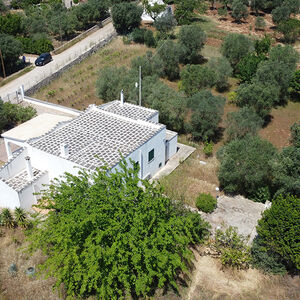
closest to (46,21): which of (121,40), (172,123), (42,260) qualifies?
(121,40)

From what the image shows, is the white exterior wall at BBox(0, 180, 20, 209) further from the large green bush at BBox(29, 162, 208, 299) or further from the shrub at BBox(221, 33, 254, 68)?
the shrub at BBox(221, 33, 254, 68)

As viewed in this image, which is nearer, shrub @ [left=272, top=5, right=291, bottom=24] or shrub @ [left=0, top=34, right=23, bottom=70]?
shrub @ [left=0, top=34, right=23, bottom=70]

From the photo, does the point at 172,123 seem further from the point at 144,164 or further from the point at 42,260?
the point at 42,260

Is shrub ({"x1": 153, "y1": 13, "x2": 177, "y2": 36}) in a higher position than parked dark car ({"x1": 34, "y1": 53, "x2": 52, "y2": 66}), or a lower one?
higher

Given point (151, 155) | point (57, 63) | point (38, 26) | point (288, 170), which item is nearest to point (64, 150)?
point (151, 155)

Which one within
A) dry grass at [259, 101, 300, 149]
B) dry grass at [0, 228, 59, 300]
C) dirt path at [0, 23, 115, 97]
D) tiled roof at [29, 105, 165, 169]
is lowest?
dry grass at [259, 101, 300, 149]

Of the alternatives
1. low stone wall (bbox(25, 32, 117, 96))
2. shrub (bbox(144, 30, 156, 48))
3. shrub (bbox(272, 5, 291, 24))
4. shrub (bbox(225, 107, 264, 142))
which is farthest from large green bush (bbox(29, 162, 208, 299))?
shrub (bbox(272, 5, 291, 24))

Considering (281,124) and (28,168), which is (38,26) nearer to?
(28,168)

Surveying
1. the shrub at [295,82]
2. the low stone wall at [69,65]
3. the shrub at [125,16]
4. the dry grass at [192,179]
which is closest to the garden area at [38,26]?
the low stone wall at [69,65]
